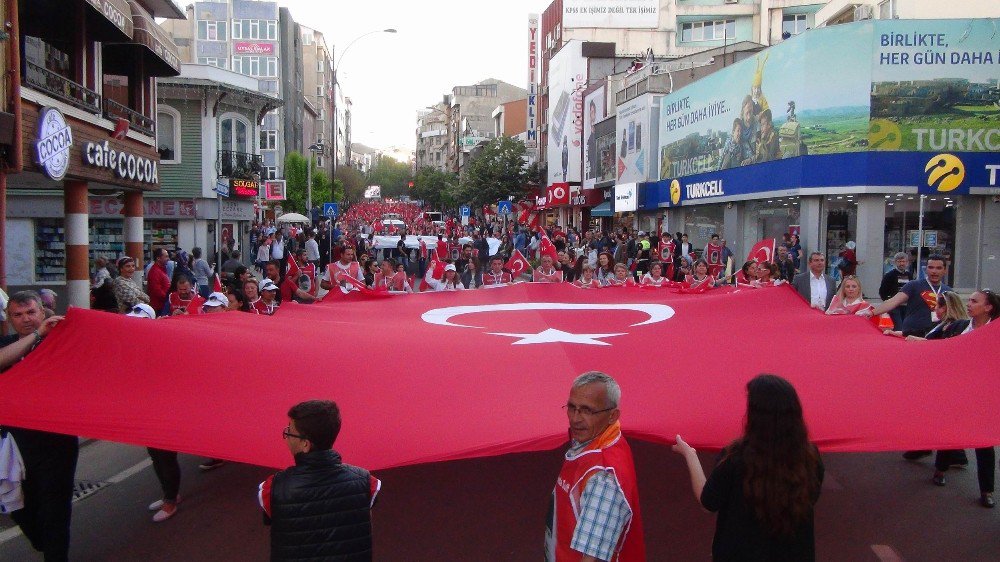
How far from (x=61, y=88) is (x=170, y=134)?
57.6 ft

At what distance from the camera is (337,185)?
205ft

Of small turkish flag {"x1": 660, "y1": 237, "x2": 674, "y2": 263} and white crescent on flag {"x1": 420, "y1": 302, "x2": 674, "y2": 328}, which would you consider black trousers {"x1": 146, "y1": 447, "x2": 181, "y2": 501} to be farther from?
small turkish flag {"x1": 660, "y1": 237, "x2": 674, "y2": 263}

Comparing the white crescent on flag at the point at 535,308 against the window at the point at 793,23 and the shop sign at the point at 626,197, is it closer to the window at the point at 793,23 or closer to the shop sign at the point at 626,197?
the shop sign at the point at 626,197

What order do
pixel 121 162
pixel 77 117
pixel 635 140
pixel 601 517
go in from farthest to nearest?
pixel 635 140, pixel 121 162, pixel 77 117, pixel 601 517

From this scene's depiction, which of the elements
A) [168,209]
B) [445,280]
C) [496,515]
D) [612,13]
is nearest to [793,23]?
[612,13]

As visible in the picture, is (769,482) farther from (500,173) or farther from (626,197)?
(500,173)

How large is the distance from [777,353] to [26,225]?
24797 mm

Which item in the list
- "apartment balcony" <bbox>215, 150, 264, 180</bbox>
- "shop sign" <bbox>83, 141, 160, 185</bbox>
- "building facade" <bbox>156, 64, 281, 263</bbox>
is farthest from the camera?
"apartment balcony" <bbox>215, 150, 264, 180</bbox>

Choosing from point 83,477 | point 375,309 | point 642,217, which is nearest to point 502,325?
point 375,309

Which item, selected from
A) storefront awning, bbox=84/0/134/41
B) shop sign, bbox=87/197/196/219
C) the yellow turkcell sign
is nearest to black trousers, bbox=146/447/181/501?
storefront awning, bbox=84/0/134/41

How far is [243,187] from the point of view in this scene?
113ft

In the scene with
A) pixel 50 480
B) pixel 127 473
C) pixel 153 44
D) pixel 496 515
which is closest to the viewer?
A: pixel 50 480

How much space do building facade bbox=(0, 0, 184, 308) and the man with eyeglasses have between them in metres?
11.2

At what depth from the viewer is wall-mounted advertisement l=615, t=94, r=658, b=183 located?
3919cm
